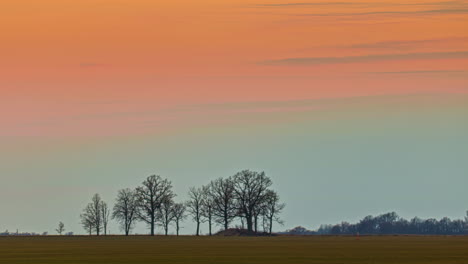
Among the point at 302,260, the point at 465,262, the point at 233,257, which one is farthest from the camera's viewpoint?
the point at 233,257

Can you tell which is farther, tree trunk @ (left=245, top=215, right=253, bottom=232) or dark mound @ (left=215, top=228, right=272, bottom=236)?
tree trunk @ (left=245, top=215, right=253, bottom=232)

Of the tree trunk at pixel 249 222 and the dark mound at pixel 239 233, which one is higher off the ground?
the tree trunk at pixel 249 222

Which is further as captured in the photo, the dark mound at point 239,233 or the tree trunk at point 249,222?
the tree trunk at point 249,222

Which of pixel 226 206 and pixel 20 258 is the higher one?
pixel 226 206

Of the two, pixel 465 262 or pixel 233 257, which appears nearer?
pixel 465 262

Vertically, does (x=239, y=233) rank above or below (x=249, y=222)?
below

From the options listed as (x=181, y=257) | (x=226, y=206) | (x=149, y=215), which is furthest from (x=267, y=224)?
(x=181, y=257)

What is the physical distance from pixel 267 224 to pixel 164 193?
17.2 m

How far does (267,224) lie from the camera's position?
6580 inches

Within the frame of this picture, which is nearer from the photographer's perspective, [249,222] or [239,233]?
[239,233]

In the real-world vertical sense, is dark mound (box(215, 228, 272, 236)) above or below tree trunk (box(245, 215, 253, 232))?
below

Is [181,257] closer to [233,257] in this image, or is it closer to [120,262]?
[233,257]

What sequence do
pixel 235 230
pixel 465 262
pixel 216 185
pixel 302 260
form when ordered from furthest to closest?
pixel 216 185
pixel 235 230
pixel 302 260
pixel 465 262

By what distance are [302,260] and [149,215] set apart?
353 feet
